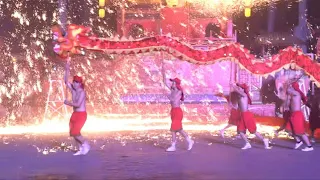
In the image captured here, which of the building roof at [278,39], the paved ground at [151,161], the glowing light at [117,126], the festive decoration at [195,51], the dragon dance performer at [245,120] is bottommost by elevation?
the glowing light at [117,126]

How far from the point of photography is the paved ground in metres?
9.41

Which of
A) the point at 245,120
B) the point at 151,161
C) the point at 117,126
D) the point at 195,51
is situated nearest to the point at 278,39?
the point at 117,126

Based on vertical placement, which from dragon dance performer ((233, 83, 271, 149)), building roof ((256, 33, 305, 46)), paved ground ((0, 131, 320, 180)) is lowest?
paved ground ((0, 131, 320, 180))

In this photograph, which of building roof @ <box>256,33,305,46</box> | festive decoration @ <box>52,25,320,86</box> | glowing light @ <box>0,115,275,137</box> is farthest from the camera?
building roof @ <box>256,33,305,46</box>

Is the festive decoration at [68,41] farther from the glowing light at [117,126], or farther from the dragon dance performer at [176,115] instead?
the glowing light at [117,126]

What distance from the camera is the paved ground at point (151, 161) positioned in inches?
370

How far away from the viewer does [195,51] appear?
1495cm

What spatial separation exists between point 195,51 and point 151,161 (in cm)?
481

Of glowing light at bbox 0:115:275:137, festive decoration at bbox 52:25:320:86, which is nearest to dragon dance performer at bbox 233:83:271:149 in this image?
festive decoration at bbox 52:25:320:86

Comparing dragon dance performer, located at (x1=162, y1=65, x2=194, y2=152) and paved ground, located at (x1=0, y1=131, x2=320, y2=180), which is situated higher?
dragon dance performer, located at (x1=162, y1=65, x2=194, y2=152)

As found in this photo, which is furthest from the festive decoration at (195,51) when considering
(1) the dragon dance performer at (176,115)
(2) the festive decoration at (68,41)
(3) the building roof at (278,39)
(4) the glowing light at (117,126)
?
(3) the building roof at (278,39)

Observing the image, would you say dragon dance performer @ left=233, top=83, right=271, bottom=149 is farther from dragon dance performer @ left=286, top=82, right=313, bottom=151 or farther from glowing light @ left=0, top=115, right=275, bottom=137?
glowing light @ left=0, top=115, right=275, bottom=137

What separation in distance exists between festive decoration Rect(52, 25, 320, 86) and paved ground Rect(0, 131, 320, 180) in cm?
226

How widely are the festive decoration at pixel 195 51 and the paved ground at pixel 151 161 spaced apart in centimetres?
226
